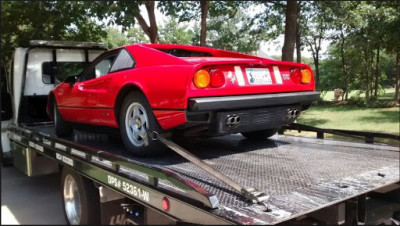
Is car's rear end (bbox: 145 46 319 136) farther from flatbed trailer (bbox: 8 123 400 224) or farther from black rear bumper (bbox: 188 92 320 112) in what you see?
flatbed trailer (bbox: 8 123 400 224)

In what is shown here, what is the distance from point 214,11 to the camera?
37.9 ft

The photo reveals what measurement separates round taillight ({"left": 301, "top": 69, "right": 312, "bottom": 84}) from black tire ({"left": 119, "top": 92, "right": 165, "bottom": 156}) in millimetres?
1527

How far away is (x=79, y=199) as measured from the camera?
11.8 ft

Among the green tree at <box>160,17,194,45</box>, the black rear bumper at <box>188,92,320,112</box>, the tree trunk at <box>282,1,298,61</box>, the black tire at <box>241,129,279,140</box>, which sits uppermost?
the green tree at <box>160,17,194,45</box>

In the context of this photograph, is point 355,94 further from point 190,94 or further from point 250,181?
point 250,181

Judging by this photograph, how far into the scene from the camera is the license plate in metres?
3.22

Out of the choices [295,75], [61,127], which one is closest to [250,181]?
[295,75]

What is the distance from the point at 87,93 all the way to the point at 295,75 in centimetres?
226

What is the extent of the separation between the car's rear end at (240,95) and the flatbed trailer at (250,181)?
0.34 metres

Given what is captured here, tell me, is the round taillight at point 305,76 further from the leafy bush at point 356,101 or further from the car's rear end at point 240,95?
the leafy bush at point 356,101

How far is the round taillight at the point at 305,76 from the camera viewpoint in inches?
146

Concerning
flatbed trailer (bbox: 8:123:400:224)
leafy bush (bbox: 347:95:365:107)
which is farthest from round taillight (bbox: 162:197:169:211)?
leafy bush (bbox: 347:95:365:107)

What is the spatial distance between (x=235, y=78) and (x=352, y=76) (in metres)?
18.4

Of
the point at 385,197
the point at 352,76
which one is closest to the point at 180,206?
the point at 385,197
